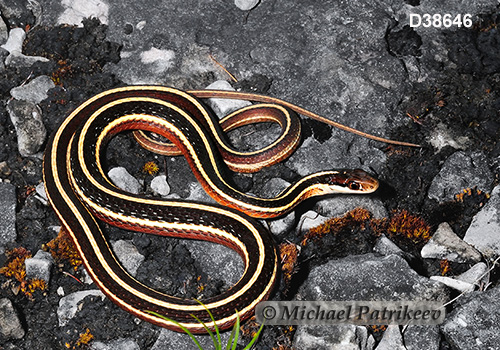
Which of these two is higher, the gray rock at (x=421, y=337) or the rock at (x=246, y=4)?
the rock at (x=246, y=4)

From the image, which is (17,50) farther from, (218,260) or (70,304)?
(218,260)

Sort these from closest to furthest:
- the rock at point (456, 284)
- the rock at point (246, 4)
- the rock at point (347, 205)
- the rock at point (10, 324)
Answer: the rock at point (10, 324) < the rock at point (456, 284) < the rock at point (347, 205) < the rock at point (246, 4)

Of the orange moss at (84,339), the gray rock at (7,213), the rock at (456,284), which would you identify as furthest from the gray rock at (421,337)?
the gray rock at (7,213)

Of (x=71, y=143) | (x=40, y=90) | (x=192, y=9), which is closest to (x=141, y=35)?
(x=192, y=9)

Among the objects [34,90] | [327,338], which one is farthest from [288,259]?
[34,90]

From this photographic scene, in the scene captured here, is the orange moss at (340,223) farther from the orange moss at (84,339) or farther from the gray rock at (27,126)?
the gray rock at (27,126)

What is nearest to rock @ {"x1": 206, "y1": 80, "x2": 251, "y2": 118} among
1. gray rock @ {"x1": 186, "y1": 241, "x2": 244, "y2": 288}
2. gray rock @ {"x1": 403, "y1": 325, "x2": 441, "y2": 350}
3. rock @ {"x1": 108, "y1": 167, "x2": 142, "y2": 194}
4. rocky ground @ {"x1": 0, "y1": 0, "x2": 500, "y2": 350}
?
rocky ground @ {"x1": 0, "y1": 0, "x2": 500, "y2": 350}

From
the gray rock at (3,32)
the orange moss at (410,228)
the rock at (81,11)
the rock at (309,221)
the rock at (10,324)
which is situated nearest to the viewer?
the rock at (10,324)

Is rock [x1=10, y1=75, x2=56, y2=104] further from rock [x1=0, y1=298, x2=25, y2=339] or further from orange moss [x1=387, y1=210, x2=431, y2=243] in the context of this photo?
orange moss [x1=387, y1=210, x2=431, y2=243]
